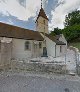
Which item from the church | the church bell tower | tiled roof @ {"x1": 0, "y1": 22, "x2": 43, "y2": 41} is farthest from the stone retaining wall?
the church bell tower

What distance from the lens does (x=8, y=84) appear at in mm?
13375

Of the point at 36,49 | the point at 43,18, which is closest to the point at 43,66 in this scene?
the point at 36,49

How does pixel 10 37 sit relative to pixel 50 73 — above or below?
above

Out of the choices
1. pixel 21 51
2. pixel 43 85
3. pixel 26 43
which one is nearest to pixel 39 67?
pixel 43 85

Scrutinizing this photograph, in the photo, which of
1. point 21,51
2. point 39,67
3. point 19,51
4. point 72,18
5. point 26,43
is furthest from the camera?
point 72,18

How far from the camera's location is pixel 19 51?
27812mm

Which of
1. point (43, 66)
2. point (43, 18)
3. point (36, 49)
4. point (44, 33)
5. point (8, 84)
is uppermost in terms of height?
point (43, 18)

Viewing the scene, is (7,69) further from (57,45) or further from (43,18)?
(43,18)

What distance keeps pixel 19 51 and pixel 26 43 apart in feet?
8.01

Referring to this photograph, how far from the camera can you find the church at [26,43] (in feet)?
72.9

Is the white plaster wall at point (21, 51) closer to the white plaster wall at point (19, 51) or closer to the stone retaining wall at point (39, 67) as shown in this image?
the white plaster wall at point (19, 51)

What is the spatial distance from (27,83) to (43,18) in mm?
26297

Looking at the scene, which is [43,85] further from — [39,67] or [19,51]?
[19,51]

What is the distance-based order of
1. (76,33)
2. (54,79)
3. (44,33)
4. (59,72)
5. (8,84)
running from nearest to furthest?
(8,84) → (54,79) → (59,72) → (44,33) → (76,33)
